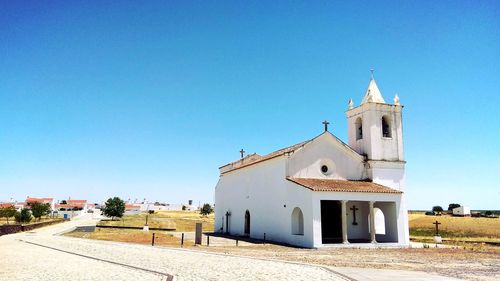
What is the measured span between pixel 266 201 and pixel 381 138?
36.0 ft

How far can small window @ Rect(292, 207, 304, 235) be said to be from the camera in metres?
27.8

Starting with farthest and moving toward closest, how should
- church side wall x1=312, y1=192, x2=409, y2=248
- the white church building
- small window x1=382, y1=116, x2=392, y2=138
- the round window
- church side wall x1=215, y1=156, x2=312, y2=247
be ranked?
small window x1=382, y1=116, x2=392, y2=138 < the round window < church side wall x1=215, y1=156, x2=312, y2=247 < the white church building < church side wall x1=312, y1=192, x2=409, y2=248

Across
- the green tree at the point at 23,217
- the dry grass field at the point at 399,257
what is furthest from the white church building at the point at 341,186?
the green tree at the point at 23,217

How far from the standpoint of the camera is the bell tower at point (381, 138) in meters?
30.6

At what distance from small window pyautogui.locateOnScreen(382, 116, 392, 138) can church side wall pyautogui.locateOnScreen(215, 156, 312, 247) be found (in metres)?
9.66

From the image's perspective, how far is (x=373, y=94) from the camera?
106ft

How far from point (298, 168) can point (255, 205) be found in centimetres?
669

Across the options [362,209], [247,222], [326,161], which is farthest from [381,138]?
[247,222]

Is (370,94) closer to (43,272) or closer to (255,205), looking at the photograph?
(255,205)

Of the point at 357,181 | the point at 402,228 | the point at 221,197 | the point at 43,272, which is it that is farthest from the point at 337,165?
the point at 43,272

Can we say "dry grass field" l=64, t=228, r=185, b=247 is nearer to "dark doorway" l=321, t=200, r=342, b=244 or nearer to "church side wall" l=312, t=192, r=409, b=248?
"church side wall" l=312, t=192, r=409, b=248

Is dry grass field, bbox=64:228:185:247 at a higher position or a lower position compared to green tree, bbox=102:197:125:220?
lower

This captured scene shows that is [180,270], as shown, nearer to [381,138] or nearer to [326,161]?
[326,161]

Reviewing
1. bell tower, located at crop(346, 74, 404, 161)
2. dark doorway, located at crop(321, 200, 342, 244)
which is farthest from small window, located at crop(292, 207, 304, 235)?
bell tower, located at crop(346, 74, 404, 161)
